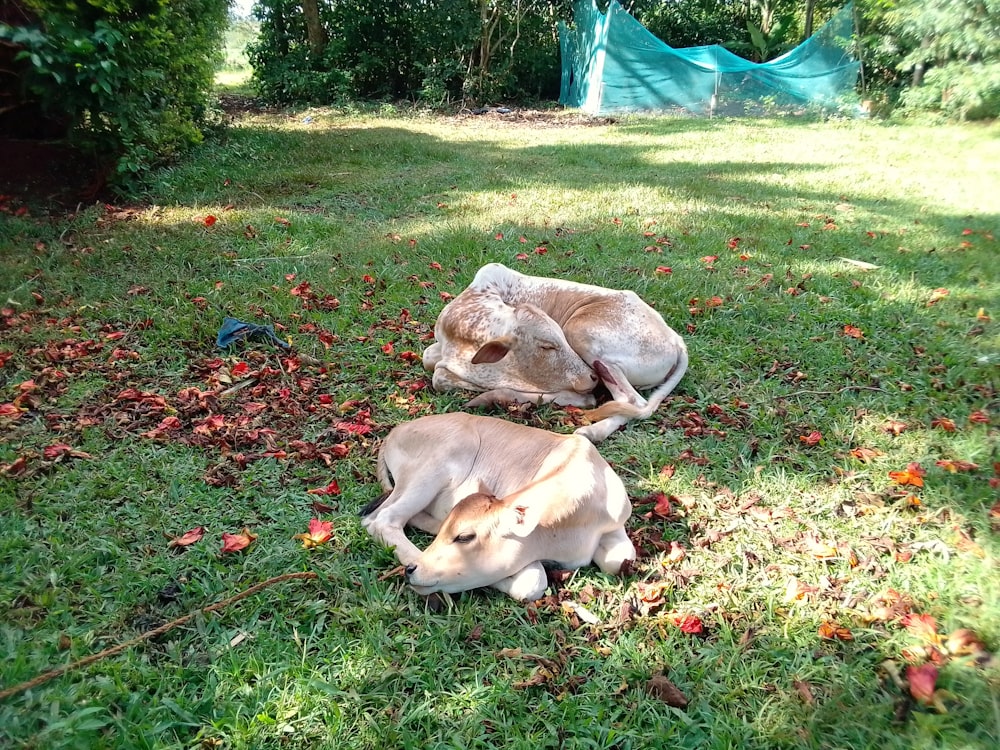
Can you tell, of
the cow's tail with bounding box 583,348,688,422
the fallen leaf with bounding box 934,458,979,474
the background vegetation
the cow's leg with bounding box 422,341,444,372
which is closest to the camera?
the fallen leaf with bounding box 934,458,979,474

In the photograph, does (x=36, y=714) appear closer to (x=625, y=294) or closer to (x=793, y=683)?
(x=793, y=683)

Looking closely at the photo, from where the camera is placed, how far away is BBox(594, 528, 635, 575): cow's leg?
292 cm

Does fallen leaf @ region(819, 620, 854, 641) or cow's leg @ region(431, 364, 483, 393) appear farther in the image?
cow's leg @ region(431, 364, 483, 393)

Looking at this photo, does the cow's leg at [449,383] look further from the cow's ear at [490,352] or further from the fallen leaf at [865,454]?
the fallen leaf at [865,454]

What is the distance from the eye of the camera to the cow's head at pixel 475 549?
2.69 meters

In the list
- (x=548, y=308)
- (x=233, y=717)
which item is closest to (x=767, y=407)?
(x=548, y=308)

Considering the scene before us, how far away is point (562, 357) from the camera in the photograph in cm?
449

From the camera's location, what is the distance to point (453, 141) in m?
13.5

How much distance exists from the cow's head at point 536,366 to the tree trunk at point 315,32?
1690cm

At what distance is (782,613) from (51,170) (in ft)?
30.1

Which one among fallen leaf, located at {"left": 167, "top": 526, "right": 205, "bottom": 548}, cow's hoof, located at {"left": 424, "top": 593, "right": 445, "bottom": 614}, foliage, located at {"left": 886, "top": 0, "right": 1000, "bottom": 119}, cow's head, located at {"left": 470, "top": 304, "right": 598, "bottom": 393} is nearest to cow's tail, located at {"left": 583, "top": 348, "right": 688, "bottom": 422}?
cow's head, located at {"left": 470, "top": 304, "right": 598, "bottom": 393}

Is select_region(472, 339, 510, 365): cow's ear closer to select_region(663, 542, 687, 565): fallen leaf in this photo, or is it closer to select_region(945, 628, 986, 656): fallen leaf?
select_region(663, 542, 687, 565): fallen leaf

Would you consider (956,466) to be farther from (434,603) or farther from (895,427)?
(434,603)

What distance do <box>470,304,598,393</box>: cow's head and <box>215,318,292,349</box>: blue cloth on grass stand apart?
1579 mm
